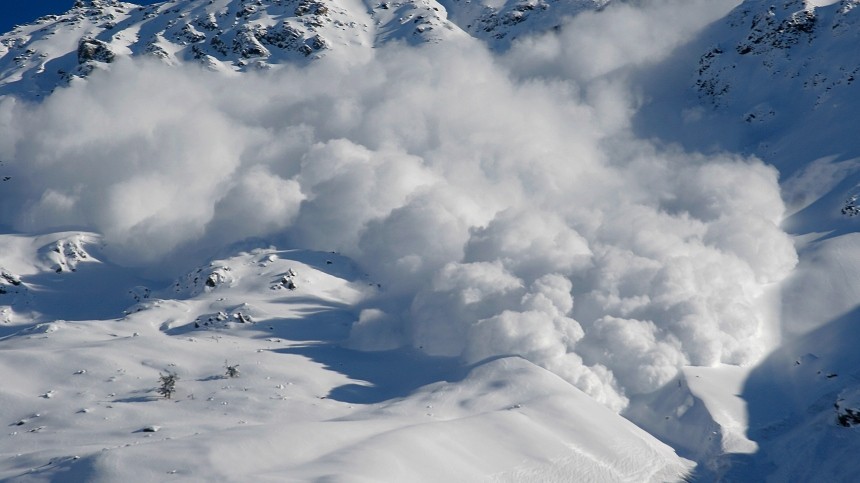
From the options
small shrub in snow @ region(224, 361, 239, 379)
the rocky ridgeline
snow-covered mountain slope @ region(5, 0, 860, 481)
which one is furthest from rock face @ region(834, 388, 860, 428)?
the rocky ridgeline

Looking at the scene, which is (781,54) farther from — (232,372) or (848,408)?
(232,372)

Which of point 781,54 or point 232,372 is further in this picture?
point 781,54

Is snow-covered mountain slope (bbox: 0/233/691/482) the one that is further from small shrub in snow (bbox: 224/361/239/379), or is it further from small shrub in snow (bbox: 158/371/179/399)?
small shrub in snow (bbox: 158/371/179/399)

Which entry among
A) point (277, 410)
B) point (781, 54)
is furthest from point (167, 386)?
point (781, 54)

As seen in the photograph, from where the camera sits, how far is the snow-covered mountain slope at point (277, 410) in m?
42.9

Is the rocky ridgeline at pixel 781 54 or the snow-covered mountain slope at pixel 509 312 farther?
the rocky ridgeline at pixel 781 54

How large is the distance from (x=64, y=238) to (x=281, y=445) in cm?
10333

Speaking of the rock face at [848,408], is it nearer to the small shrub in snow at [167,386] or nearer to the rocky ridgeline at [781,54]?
the small shrub in snow at [167,386]

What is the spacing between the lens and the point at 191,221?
461ft

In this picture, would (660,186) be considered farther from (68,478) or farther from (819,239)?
(68,478)

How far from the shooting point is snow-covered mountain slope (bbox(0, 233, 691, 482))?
42.9 metres

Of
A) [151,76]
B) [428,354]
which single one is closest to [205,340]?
[428,354]

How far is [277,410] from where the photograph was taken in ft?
194

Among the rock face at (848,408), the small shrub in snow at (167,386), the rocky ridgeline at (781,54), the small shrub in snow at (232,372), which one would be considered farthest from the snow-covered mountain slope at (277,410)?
the rocky ridgeline at (781,54)
